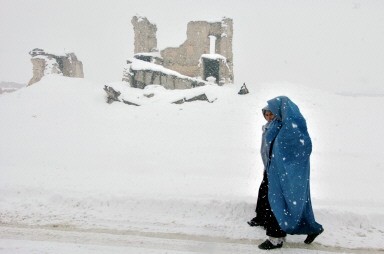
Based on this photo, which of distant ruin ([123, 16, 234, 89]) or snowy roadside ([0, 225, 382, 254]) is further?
distant ruin ([123, 16, 234, 89])

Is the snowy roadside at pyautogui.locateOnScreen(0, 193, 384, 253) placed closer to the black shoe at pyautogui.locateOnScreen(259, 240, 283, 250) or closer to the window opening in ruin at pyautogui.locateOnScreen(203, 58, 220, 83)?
the black shoe at pyautogui.locateOnScreen(259, 240, 283, 250)

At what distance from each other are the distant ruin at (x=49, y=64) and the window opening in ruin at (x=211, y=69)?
56.0 feet

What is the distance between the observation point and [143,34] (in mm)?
30875

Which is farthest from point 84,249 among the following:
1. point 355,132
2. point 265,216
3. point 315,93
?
point 315,93

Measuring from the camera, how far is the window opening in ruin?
2572 centimetres

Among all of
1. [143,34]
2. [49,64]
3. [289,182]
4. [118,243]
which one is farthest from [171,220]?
[49,64]

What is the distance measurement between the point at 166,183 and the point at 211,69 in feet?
71.2

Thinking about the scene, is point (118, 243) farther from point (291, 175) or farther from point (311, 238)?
point (311, 238)

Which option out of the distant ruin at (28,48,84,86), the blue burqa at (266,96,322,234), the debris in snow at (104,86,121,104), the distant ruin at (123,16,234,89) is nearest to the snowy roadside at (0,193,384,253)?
the blue burqa at (266,96,322,234)

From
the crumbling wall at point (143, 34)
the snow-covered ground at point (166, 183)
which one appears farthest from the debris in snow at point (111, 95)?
the crumbling wall at point (143, 34)

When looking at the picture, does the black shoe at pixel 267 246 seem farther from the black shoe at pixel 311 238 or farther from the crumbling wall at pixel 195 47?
the crumbling wall at pixel 195 47

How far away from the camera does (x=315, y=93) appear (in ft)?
59.1

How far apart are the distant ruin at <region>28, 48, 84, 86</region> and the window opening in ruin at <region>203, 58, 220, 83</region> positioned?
1706 centimetres

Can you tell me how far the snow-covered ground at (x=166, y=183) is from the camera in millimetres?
3531
